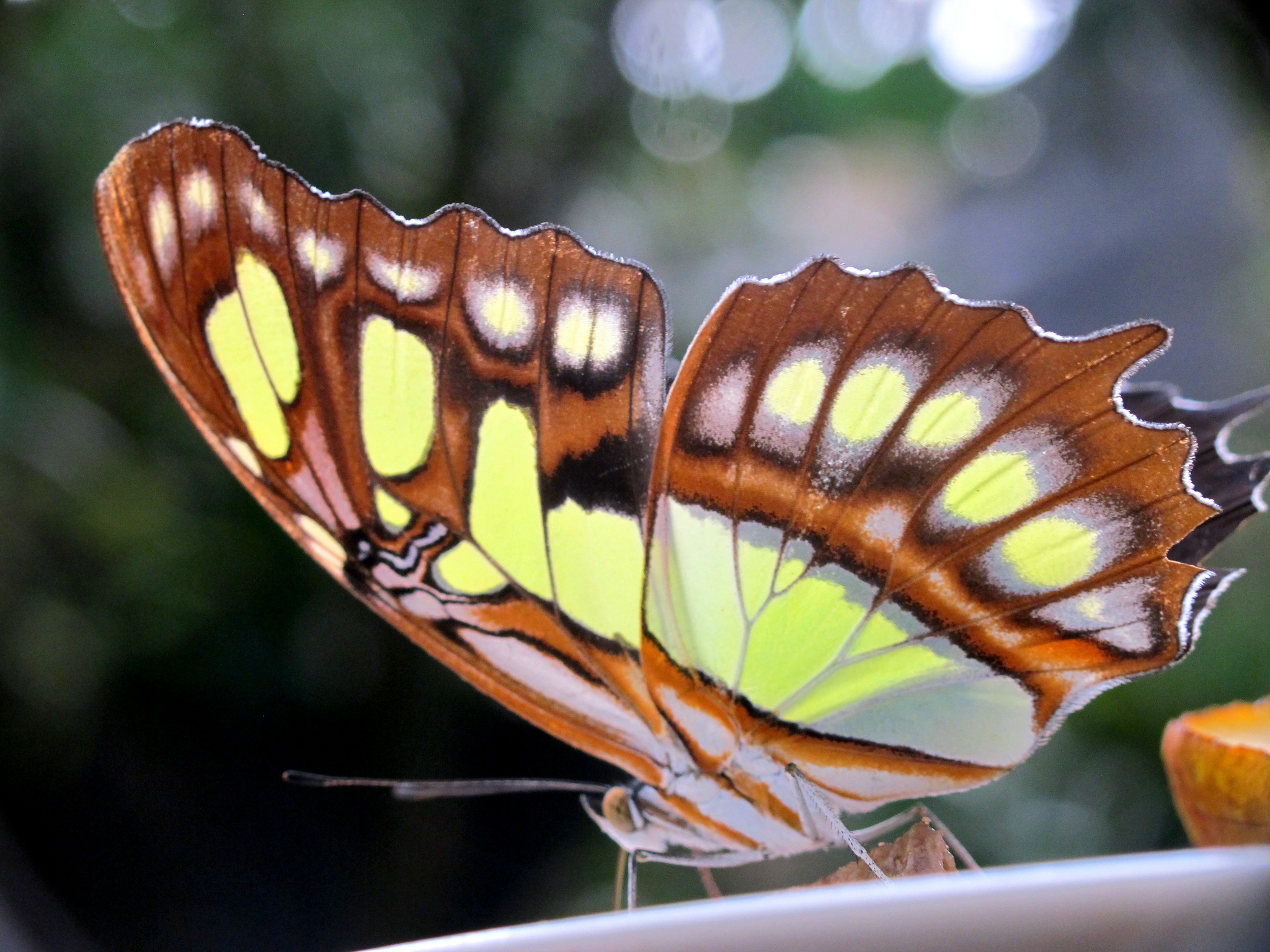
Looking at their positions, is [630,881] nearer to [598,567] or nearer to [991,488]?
[598,567]

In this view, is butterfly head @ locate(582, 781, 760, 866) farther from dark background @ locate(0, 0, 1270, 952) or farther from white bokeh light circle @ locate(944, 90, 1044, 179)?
white bokeh light circle @ locate(944, 90, 1044, 179)

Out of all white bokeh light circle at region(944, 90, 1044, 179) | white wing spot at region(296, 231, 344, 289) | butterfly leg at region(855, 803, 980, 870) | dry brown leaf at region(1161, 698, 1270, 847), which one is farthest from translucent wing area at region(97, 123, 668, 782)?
white bokeh light circle at region(944, 90, 1044, 179)

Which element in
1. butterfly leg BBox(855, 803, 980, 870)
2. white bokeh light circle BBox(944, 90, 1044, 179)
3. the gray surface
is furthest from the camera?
white bokeh light circle BBox(944, 90, 1044, 179)

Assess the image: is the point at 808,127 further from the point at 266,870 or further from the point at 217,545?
the point at 266,870

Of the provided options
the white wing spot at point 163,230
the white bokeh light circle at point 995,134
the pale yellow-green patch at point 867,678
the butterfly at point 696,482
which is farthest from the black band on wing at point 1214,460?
the white bokeh light circle at point 995,134

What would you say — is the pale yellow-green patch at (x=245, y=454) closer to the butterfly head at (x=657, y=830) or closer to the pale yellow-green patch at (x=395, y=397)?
the pale yellow-green patch at (x=395, y=397)

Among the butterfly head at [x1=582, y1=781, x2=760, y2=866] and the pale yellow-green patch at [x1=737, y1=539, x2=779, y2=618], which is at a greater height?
the pale yellow-green patch at [x1=737, y1=539, x2=779, y2=618]
